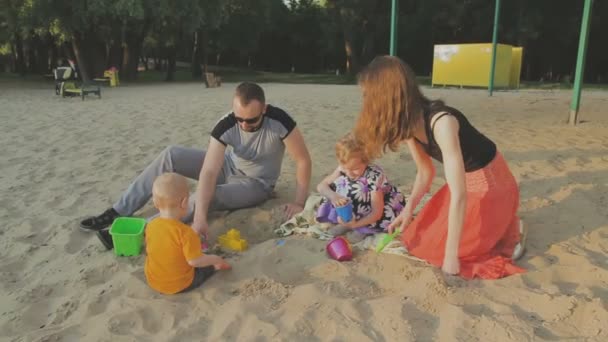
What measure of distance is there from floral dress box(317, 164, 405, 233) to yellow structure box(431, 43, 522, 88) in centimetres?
1602

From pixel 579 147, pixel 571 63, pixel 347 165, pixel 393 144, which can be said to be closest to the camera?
pixel 393 144

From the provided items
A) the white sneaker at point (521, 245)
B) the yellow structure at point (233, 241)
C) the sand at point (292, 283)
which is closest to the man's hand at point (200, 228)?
the yellow structure at point (233, 241)

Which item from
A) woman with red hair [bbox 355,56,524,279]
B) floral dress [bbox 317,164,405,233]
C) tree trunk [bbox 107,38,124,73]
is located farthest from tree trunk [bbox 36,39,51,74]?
woman with red hair [bbox 355,56,524,279]

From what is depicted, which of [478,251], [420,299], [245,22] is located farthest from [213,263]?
[245,22]

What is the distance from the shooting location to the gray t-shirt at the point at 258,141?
3467 mm

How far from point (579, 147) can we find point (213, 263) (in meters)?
4.98

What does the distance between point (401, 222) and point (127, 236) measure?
169 centimetres

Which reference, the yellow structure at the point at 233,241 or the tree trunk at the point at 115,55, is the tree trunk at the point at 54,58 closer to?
the tree trunk at the point at 115,55

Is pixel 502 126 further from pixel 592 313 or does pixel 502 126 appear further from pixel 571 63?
pixel 571 63

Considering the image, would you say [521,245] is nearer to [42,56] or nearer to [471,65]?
[471,65]

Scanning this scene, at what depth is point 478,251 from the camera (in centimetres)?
271

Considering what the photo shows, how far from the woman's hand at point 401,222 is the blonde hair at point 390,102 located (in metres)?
0.63

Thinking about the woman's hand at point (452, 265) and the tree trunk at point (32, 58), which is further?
the tree trunk at point (32, 58)

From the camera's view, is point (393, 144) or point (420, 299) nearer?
point (420, 299)
